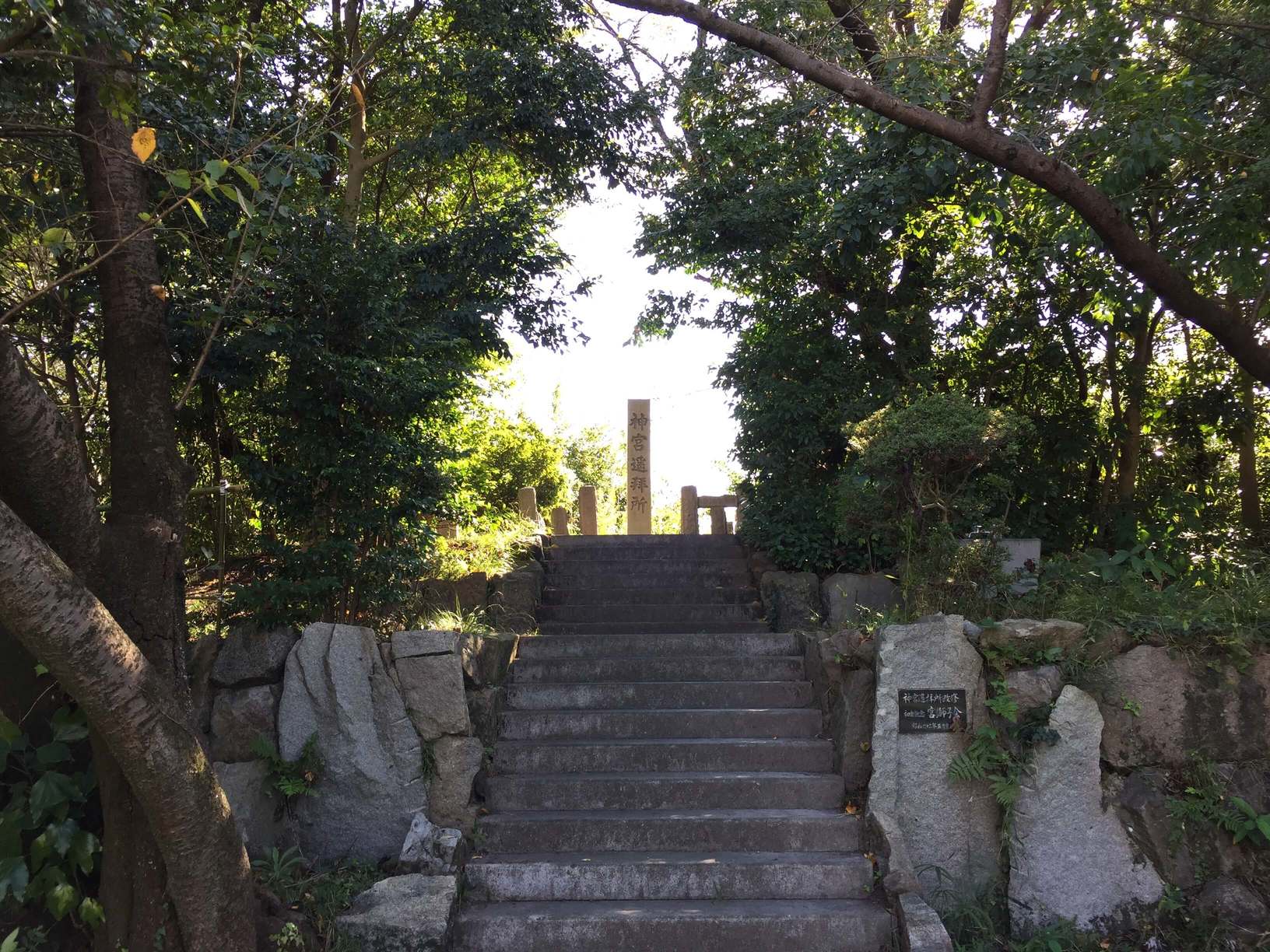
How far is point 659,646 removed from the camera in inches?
303

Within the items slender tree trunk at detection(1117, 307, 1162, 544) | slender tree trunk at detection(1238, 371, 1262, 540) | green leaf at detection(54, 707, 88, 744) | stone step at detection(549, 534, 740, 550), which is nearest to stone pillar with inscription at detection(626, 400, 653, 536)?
stone step at detection(549, 534, 740, 550)

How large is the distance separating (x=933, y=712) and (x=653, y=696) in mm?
2061

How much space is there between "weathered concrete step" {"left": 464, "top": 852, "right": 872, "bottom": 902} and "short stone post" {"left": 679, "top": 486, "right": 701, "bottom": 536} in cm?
792

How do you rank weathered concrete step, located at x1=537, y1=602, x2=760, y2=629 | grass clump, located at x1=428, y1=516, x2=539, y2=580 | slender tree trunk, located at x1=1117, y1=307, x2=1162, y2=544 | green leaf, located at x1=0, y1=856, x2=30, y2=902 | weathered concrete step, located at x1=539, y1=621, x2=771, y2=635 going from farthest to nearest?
slender tree trunk, located at x1=1117, y1=307, x2=1162, y2=544 → weathered concrete step, located at x1=537, y1=602, x2=760, y2=629 → weathered concrete step, located at x1=539, y1=621, x2=771, y2=635 → grass clump, located at x1=428, y1=516, x2=539, y2=580 → green leaf, located at x1=0, y1=856, x2=30, y2=902

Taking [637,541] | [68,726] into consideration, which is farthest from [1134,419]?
[68,726]

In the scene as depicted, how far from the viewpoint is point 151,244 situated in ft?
17.8

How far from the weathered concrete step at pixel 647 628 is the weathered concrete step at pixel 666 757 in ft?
7.15

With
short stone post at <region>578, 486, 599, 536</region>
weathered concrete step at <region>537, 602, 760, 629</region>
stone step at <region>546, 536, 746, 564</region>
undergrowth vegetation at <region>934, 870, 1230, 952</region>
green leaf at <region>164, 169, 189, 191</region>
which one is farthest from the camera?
short stone post at <region>578, 486, 599, 536</region>

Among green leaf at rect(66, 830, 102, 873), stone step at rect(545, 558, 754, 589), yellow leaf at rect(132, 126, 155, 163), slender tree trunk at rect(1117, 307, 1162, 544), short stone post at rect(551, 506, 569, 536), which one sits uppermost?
yellow leaf at rect(132, 126, 155, 163)

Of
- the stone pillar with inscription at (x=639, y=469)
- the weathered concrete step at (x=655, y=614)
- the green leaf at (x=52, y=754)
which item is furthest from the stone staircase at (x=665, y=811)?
the stone pillar with inscription at (x=639, y=469)

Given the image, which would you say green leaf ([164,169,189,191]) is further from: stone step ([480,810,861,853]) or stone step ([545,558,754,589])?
stone step ([545,558,754,589])

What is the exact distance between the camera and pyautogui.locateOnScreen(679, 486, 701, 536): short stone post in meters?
13.3

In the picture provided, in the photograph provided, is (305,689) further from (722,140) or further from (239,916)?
(722,140)

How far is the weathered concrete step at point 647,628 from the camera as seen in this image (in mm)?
8625
